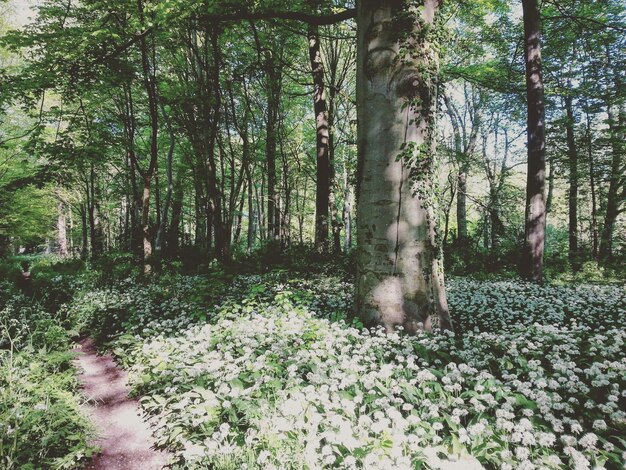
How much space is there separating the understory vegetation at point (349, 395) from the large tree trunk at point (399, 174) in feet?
1.73

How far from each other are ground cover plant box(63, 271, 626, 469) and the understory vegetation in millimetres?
17

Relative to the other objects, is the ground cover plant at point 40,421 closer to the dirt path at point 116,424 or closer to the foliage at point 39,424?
the foliage at point 39,424

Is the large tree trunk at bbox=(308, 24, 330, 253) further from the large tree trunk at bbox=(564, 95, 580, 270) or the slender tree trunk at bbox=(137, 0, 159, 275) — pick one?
the large tree trunk at bbox=(564, 95, 580, 270)

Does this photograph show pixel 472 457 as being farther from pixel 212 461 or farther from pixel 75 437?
pixel 75 437

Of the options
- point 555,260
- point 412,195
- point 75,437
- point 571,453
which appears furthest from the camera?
point 555,260

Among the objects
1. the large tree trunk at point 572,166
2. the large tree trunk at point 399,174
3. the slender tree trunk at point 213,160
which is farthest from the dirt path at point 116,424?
the large tree trunk at point 572,166

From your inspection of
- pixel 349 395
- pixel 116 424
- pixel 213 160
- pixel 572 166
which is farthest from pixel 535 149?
pixel 116 424

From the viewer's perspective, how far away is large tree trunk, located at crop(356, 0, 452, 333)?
4.53 metres

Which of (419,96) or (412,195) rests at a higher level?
(419,96)

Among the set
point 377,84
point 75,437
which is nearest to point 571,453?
point 75,437

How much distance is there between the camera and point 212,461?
2.61 meters

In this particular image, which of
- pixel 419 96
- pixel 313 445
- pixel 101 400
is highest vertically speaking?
pixel 419 96

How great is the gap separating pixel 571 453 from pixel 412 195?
10.3 feet

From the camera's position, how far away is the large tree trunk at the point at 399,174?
453cm
